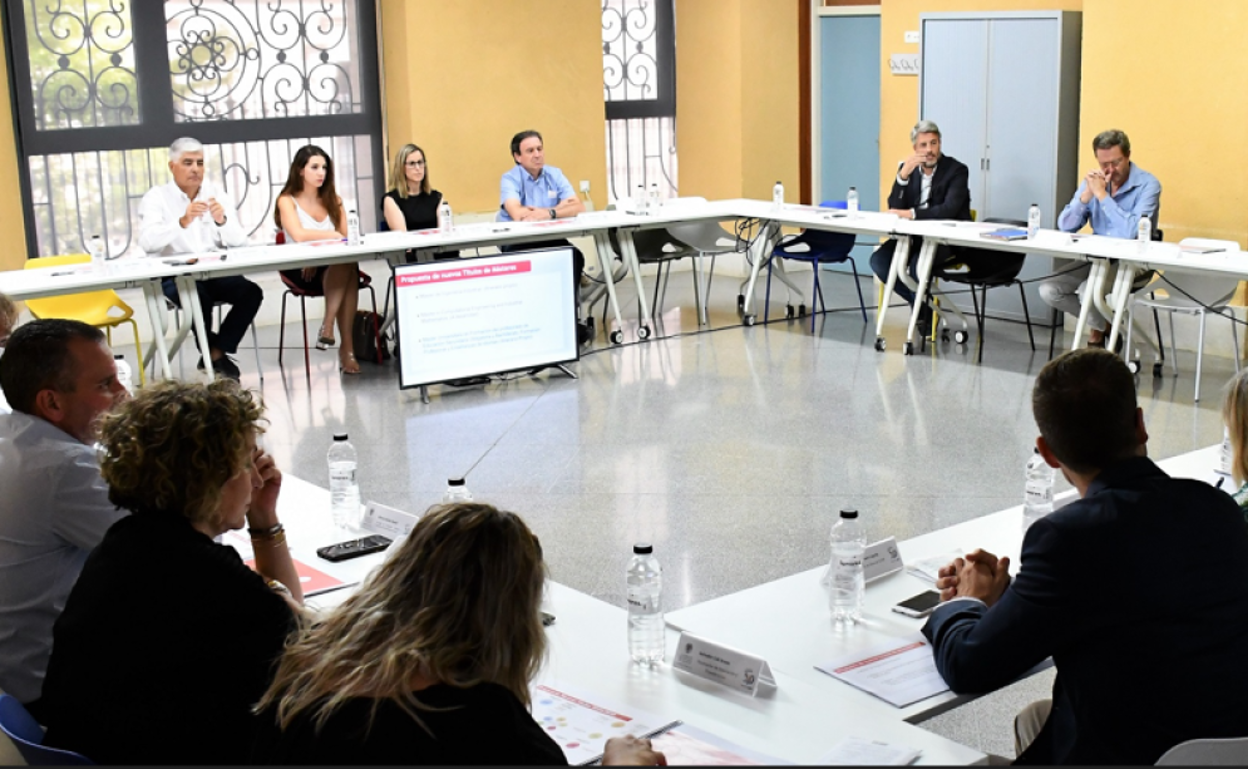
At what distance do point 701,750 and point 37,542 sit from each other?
139 cm

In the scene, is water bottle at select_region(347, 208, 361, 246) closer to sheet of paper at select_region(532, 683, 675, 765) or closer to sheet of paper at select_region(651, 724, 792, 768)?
sheet of paper at select_region(532, 683, 675, 765)

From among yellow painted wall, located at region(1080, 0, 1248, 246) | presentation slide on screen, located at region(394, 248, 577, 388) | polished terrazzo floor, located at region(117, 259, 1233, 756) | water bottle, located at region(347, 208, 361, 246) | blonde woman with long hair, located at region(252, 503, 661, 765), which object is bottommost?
polished terrazzo floor, located at region(117, 259, 1233, 756)

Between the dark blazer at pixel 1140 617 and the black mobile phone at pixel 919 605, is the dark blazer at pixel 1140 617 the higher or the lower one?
the higher one

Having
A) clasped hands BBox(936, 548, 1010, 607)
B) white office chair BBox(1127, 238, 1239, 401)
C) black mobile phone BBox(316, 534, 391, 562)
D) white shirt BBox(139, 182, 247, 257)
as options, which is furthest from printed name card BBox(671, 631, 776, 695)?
white shirt BBox(139, 182, 247, 257)

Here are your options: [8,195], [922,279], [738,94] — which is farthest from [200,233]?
[738,94]

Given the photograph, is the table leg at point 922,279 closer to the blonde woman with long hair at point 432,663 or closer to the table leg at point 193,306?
the table leg at point 193,306

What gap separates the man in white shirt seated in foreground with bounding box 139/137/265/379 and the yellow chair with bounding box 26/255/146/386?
327 millimetres

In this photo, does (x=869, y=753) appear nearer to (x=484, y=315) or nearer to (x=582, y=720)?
(x=582, y=720)

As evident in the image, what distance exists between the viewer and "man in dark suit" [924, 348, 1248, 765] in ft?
6.96

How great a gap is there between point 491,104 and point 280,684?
344 inches

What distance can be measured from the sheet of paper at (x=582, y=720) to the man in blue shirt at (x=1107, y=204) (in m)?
5.80

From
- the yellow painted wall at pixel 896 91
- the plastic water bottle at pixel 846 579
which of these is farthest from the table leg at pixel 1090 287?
the plastic water bottle at pixel 846 579

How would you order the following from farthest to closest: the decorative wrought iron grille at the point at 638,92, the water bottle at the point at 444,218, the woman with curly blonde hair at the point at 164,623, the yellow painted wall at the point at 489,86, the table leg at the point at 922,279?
the decorative wrought iron grille at the point at 638,92 < the yellow painted wall at the point at 489,86 < the water bottle at the point at 444,218 < the table leg at the point at 922,279 < the woman with curly blonde hair at the point at 164,623

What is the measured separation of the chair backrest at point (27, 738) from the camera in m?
2.13
